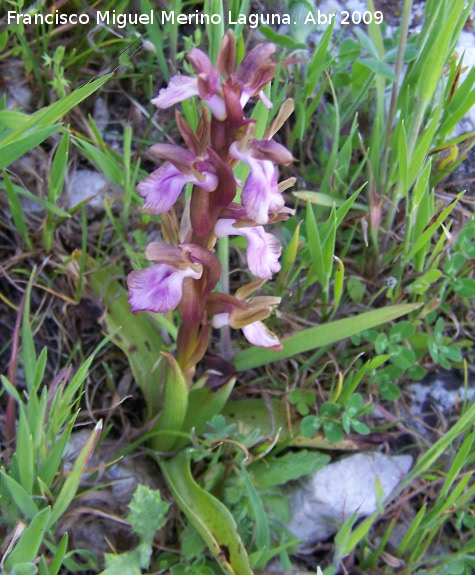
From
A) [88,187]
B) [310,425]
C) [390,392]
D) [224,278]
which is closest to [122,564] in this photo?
[310,425]

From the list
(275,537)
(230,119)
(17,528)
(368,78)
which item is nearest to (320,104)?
→ (368,78)

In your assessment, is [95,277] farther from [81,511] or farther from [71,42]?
[71,42]

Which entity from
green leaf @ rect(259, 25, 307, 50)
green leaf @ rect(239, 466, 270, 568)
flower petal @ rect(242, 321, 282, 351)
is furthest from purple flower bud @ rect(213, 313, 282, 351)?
green leaf @ rect(259, 25, 307, 50)

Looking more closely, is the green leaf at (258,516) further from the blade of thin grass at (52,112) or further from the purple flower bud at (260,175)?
the blade of thin grass at (52,112)

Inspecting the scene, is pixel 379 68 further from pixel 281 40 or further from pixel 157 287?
pixel 157 287

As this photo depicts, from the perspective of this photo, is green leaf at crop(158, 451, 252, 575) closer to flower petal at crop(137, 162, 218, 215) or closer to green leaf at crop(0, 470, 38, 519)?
green leaf at crop(0, 470, 38, 519)

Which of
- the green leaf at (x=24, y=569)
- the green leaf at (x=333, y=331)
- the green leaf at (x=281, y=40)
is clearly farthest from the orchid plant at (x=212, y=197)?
the green leaf at (x=281, y=40)
